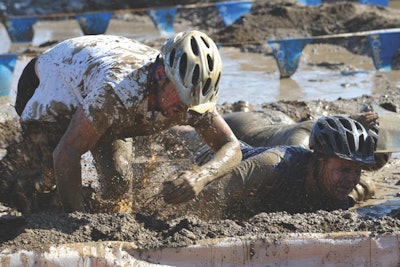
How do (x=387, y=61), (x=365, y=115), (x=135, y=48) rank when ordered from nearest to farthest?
(x=135, y=48) → (x=365, y=115) → (x=387, y=61)

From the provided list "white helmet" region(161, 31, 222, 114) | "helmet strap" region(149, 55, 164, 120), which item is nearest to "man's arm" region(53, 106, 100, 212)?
"helmet strap" region(149, 55, 164, 120)

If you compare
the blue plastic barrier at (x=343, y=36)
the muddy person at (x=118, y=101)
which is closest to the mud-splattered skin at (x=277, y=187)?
the muddy person at (x=118, y=101)

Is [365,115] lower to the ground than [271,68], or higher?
higher

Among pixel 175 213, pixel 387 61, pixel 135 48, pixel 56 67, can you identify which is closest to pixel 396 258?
pixel 175 213

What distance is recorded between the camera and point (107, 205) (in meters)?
5.10

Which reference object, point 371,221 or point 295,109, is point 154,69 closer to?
point 371,221

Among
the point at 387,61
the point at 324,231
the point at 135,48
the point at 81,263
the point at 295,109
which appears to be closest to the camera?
the point at 81,263

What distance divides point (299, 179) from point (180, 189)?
137 centimetres

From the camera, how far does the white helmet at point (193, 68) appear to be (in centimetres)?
416

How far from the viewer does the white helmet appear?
4.16m

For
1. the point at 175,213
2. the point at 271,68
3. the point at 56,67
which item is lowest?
the point at 271,68

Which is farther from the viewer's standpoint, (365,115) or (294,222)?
(365,115)

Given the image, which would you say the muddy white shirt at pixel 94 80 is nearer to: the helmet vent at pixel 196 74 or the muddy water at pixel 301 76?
the helmet vent at pixel 196 74

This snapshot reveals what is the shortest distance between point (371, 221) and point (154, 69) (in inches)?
55.2
